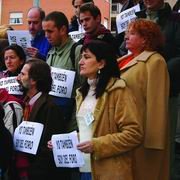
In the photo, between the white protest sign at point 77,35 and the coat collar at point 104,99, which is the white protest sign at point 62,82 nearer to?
the coat collar at point 104,99

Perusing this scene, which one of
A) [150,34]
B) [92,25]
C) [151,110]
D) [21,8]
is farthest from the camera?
[21,8]

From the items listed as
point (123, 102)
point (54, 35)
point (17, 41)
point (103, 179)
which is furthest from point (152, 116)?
point (17, 41)

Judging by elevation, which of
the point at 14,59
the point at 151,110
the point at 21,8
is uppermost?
the point at 21,8

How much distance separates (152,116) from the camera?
156 inches

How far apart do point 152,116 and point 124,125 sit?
484mm

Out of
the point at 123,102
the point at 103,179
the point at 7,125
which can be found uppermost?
the point at 123,102

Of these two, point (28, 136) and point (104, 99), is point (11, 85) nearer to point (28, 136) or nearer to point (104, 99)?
point (28, 136)

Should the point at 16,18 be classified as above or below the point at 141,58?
above

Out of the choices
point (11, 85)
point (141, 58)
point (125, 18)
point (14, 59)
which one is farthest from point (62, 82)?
point (125, 18)

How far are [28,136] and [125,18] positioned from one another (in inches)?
91.2

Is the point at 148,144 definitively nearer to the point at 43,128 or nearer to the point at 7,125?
the point at 43,128

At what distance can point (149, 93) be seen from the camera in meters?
4.01

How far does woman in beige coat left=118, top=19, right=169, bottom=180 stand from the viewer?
393cm

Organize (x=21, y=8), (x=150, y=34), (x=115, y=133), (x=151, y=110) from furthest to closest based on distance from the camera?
1. (x=21, y=8)
2. (x=150, y=34)
3. (x=151, y=110)
4. (x=115, y=133)
